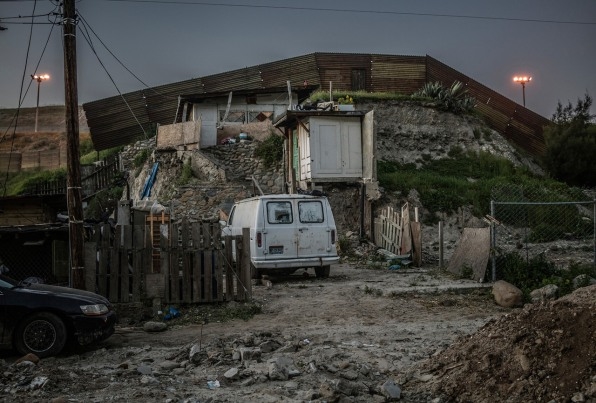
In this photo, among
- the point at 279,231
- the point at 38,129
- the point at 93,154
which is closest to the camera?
the point at 279,231

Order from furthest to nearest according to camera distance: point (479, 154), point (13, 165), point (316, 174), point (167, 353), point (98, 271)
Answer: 1. point (13, 165)
2. point (479, 154)
3. point (316, 174)
4. point (98, 271)
5. point (167, 353)

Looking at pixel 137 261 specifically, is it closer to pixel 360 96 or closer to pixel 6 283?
pixel 6 283

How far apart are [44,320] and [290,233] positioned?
6992mm

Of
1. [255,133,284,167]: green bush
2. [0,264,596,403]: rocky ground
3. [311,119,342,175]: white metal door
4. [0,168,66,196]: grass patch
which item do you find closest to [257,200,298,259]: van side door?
[0,264,596,403]: rocky ground

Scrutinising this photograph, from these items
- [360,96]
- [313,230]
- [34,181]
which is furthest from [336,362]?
[34,181]

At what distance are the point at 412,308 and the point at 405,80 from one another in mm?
27346

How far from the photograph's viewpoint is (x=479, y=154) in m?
30.5

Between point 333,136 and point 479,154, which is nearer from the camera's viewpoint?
point 333,136

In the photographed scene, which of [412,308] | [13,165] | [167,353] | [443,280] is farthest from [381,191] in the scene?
[13,165]

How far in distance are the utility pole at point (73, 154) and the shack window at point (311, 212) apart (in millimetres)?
5665

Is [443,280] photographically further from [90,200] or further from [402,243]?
[90,200]

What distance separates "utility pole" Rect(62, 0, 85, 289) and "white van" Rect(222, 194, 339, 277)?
4.84m

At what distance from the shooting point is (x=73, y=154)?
905cm

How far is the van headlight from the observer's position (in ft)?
23.1
